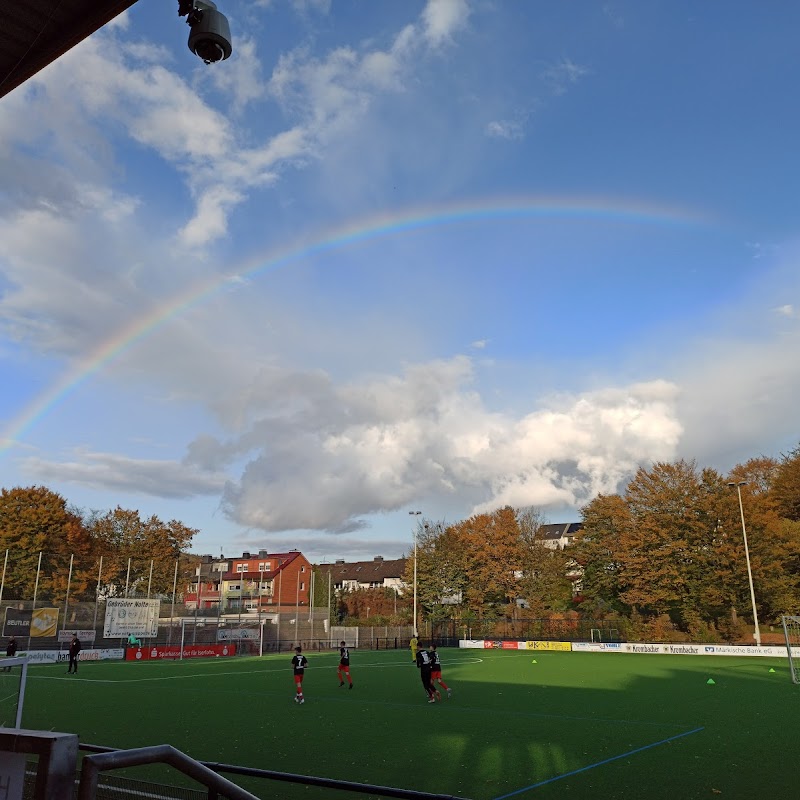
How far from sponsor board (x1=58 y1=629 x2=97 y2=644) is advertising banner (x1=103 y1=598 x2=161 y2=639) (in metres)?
1.17

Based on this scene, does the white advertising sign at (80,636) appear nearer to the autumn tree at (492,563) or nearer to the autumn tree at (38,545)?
the autumn tree at (38,545)

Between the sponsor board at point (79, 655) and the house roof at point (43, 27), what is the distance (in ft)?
138

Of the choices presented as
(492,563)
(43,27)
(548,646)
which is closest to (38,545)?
(492,563)

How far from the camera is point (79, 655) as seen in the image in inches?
1736

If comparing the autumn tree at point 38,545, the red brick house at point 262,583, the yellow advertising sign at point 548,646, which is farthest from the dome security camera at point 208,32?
the red brick house at point 262,583

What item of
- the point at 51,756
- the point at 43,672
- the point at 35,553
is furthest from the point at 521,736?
the point at 35,553

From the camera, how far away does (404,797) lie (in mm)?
5113

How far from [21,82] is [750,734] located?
57.2 feet

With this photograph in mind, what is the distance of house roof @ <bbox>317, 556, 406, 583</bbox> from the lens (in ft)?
452

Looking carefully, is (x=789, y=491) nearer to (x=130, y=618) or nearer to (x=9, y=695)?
(x=130, y=618)

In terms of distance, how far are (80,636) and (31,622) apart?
3.21 meters

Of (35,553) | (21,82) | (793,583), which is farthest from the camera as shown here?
(35,553)

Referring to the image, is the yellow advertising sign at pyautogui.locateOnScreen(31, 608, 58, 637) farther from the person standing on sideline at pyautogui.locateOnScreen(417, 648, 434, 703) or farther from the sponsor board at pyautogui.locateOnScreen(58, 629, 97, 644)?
the person standing on sideline at pyautogui.locateOnScreen(417, 648, 434, 703)

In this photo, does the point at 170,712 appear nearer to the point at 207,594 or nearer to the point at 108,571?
the point at 108,571
